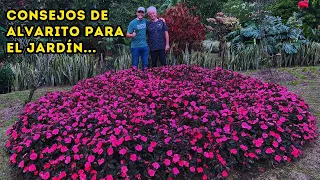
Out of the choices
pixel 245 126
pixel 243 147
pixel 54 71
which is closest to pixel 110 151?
pixel 243 147

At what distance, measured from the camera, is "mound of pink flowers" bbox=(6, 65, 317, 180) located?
11.5 ft

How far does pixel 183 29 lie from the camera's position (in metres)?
9.19

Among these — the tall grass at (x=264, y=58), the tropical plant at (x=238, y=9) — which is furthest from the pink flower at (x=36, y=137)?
the tropical plant at (x=238, y=9)

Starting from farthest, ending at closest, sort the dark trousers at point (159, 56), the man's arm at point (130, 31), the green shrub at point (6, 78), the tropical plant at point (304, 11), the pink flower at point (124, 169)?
the tropical plant at point (304, 11) → the green shrub at point (6, 78) → the dark trousers at point (159, 56) → the man's arm at point (130, 31) → the pink flower at point (124, 169)

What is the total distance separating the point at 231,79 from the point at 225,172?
102 inches

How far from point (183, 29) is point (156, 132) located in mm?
5604

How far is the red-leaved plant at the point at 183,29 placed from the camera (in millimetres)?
9109

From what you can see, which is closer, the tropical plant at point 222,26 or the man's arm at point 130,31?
the man's arm at point 130,31

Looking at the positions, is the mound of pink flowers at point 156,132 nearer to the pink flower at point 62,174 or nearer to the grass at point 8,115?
the pink flower at point 62,174

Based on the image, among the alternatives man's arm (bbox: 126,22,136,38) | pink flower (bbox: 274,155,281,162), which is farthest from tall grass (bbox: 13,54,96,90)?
pink flower (bbox: 274,155,281,162)

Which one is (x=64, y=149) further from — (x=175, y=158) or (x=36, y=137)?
(x=175, y=158)

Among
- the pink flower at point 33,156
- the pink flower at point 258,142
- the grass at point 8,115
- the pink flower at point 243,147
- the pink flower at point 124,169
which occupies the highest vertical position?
the pink flower at point 258,142

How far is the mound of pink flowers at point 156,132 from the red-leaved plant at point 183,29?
3.99 metres

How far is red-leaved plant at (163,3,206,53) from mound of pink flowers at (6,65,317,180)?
399 cm
